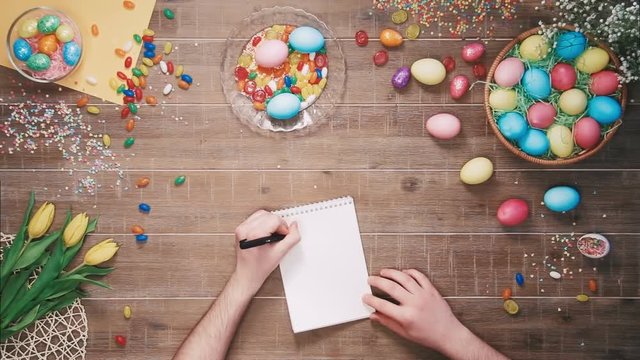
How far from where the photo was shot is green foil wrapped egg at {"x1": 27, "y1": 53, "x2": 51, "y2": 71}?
1487 millimetres

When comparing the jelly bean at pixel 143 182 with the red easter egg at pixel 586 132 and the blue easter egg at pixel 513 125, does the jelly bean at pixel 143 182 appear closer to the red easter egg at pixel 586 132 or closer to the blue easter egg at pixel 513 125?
the blue easter egg at pixel 513 125

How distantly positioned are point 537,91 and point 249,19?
28.1 inches

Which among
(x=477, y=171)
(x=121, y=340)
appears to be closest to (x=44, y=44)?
(x=121, y=340)

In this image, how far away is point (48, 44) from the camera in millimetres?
1502

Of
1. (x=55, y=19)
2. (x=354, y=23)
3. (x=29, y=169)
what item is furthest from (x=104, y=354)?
(x=354, y=23)

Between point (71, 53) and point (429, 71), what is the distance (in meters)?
0.88

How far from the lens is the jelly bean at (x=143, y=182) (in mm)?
1564

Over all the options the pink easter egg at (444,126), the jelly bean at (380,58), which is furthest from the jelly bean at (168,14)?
the pink easter egg at (444,126)

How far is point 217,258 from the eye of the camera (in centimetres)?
158

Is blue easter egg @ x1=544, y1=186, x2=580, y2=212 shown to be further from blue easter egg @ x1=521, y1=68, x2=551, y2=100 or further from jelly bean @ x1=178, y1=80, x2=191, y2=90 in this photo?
jelly bean @ x1=178, y1=80, x2=191, y2=90

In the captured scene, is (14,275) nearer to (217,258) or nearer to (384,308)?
(217,258)

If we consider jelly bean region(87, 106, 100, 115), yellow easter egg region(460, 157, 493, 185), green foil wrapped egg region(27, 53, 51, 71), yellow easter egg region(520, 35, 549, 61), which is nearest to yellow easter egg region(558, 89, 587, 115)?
yellow easter egg region(520, 35, 549, 61)

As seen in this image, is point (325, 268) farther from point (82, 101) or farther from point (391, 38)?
point (82, 101)

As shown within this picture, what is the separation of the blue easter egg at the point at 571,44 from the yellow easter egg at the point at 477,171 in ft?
1.00
